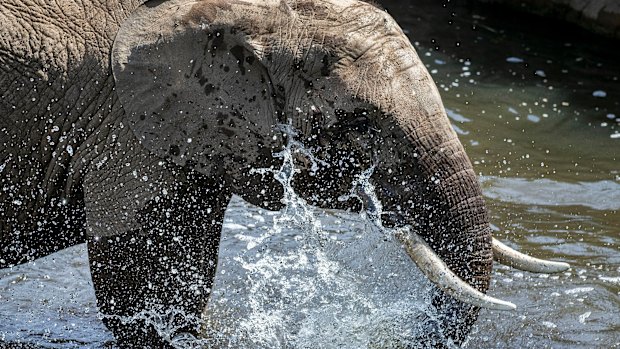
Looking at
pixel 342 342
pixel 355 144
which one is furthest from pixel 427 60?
pixel 355 144

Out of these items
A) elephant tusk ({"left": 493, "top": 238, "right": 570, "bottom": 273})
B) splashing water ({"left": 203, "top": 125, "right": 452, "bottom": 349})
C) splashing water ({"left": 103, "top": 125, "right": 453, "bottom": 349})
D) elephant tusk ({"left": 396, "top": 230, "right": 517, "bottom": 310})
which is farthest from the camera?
splashing water ({"left": 203, "top": 125, "right": 452, "bottom": 349})

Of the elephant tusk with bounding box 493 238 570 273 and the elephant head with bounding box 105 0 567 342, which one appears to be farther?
the elephant tusk with bounding box 493 238 570 273

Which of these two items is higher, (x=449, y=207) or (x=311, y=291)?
(x=449, y=207)

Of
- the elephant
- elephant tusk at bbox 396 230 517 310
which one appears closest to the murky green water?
elephant tusk at bbox 396 230 517 310

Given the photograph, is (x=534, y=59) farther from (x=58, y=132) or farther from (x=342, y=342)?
(x=58, y=132)

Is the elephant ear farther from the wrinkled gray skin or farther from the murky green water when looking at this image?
the murky green water

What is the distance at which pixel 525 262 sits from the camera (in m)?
4.41

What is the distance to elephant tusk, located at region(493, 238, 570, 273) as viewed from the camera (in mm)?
4359

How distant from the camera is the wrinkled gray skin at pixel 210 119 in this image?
4.23m

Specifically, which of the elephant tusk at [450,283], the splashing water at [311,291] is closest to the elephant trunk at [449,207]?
the elephant tusk at [450,283]

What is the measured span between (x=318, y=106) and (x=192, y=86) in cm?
49

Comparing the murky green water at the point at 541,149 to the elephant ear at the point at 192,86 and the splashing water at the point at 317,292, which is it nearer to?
the splashing water at the point at 317,292

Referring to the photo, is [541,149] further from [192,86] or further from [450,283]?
[192,86]

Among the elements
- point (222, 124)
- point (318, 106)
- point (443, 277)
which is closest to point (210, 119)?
point (222, 124)
